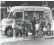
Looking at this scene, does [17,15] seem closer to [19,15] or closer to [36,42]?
[19,15]

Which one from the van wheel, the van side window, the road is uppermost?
the van side window

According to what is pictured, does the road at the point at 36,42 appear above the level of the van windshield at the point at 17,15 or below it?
below

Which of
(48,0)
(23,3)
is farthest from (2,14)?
(48,0)

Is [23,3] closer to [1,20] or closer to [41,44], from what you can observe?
[1,20]

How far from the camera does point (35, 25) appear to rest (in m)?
3.16

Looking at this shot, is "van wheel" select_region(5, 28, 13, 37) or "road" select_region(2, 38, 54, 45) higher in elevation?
"van wheel" select_region(5, 28, 13, 37)

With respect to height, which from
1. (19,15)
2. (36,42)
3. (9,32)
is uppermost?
(19,15)

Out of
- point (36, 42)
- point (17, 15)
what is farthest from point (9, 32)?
point (36, 42)

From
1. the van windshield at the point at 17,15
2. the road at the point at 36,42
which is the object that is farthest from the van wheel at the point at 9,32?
the van windshield at the point at 17,15

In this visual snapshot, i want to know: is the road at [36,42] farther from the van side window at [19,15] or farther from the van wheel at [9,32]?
the van side window at [19,15]

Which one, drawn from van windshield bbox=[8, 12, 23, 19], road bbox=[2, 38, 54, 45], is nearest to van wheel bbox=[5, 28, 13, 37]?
road bbox=[2, 38, 54, 45]

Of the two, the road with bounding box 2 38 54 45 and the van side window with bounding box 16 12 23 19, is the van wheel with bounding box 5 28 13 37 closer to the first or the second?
the road with bounding box 2 38 54 45

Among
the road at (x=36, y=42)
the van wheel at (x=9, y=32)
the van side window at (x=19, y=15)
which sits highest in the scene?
the van side window at (x=19, y=15)

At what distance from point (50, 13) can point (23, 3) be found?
76 cm
